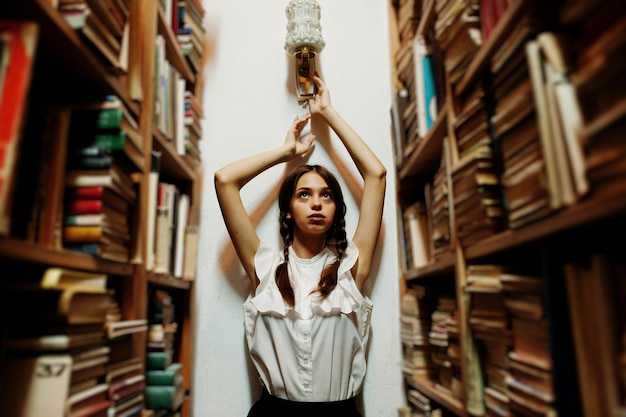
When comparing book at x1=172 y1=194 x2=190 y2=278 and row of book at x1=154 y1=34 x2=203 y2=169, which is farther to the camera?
book at x1=172 y1=194 x2=190 y2=278

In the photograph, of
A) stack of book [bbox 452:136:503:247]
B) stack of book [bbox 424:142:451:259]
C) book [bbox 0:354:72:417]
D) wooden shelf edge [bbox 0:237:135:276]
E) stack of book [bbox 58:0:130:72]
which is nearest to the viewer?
wooden shelf edge [bbox 0:237:135:276]

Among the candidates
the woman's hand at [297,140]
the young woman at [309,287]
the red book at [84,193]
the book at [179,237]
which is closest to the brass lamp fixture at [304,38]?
the woman's hand at [297,140]

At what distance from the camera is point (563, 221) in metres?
0.83

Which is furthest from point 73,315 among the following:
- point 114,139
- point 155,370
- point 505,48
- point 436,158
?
point 436,158

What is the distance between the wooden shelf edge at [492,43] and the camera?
1.00 meters

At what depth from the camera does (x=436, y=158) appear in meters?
1.91

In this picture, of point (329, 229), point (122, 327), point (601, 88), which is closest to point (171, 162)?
point (329, 229)

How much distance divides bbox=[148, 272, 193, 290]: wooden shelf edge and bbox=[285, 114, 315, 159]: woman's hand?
0.69 metres

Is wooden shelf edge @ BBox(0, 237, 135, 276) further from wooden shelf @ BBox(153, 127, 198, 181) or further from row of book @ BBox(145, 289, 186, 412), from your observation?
wooden shelf @ BBox(153, 127, 198, 181)

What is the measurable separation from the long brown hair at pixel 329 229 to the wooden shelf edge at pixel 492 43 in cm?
74

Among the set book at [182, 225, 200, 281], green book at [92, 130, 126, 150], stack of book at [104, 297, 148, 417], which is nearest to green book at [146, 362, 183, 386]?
stack of book at [104, 297, 148, 417]

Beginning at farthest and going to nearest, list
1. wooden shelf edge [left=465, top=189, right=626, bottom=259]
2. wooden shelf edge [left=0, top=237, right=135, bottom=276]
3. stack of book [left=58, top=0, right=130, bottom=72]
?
1. stack of book [left=58, top=0, right=130, bottom=72]
2. wooden shelf edge [left=0, top=237, right=135, bottom=276]
3. wooden shelf edge [left=465, top=189, right=626, bottom=259]

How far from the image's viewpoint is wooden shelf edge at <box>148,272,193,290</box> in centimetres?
153

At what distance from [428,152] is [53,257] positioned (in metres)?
1.34
